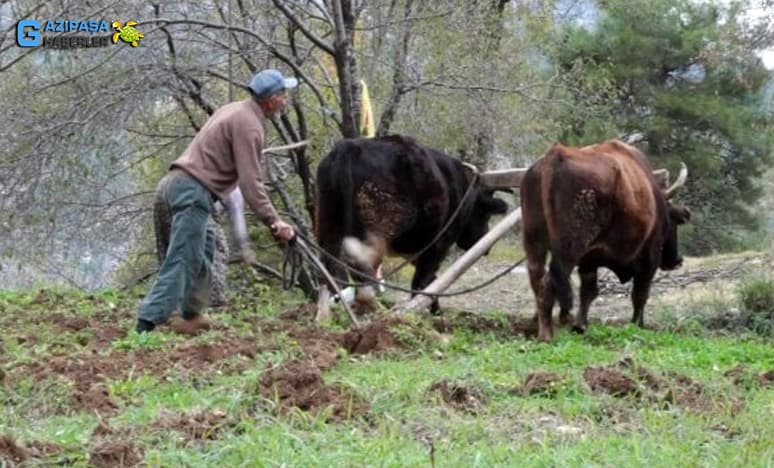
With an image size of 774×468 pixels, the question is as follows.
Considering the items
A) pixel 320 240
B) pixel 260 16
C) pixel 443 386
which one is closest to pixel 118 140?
pixel 260 16

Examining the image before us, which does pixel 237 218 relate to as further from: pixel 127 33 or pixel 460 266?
pixel 127 33

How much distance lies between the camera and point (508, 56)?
16.7m

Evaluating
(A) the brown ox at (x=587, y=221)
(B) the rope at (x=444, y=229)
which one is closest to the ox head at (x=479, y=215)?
(B) the rope at (x=444, y=229)

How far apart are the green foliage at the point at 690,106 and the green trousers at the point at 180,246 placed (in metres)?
15.6

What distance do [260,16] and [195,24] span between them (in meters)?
1.90

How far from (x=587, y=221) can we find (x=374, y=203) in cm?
229

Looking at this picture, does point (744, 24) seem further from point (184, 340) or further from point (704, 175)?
point (184, 340)

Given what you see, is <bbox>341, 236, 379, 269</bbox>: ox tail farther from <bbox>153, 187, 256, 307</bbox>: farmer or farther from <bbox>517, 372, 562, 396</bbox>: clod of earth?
<bbox>517, 372, 562, 396</bbox>: clod of earth

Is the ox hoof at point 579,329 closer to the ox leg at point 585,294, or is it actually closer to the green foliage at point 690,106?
the ox leg at point 585,294

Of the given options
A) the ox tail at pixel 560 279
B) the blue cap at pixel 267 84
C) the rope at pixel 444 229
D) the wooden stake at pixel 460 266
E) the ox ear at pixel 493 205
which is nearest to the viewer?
the blue cap at pixel 267 84

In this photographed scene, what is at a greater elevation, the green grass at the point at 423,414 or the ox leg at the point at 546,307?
the green grass at the point at 423,414

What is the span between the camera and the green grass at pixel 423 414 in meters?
4.96

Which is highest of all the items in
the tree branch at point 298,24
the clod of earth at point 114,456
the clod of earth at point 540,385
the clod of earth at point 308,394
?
the tree branch at point 298,24

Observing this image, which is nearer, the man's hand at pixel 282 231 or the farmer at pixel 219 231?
the man's hand at pixel 282 231
